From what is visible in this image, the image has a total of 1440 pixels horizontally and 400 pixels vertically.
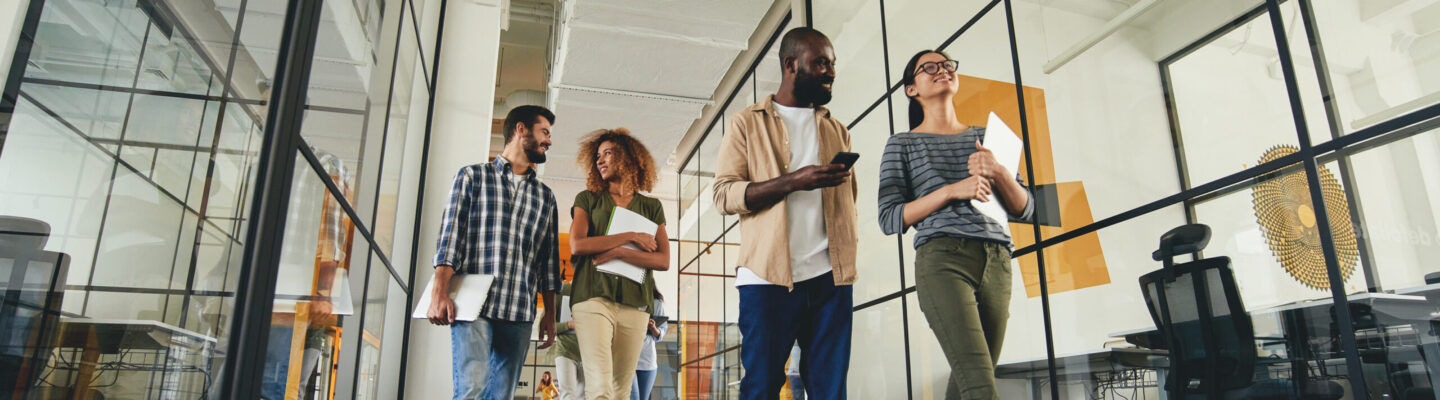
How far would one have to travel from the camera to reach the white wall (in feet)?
11.3

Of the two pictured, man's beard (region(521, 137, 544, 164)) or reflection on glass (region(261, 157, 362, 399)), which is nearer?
reflection on glass (region(261, 157, 362, 399))

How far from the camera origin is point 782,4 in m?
5.57

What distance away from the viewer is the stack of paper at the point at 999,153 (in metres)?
1.76

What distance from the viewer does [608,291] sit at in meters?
2.38

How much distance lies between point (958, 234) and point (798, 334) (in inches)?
17.0

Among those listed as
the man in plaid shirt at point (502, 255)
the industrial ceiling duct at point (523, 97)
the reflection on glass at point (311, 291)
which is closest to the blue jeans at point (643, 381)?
the man in plaid shirt at point (502, 255)

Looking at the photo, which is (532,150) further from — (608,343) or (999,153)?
(999,153)

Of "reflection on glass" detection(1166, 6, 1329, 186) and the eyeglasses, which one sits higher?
the eyeglasses

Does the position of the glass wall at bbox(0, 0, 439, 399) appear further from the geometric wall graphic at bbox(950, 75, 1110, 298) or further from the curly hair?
the geometric wall graphic at bbox(950, 75, 1110, 298)

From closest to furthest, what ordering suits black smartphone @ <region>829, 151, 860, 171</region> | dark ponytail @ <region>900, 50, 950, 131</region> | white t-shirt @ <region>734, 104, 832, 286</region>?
black smartphone @ <region>829, 151, 860, 171</region> → white t-shirt @ <region>734, 104, 832, 286</region> → dark ponytail @ <region>900, 50, 950, 131</region>

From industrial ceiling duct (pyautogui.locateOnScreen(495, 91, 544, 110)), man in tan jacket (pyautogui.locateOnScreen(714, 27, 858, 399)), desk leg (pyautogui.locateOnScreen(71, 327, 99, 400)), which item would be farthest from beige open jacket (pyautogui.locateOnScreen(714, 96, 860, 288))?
industrial ceiling duct (pyautogui.locateOnScreen(495, 91, 544, 110))

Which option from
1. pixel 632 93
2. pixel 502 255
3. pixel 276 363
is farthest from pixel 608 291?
pixel 632 93

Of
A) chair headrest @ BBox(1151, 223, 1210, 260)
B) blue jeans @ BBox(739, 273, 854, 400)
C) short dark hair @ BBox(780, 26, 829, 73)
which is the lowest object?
blue jeans @ BBox(739, 273, 854, 400)

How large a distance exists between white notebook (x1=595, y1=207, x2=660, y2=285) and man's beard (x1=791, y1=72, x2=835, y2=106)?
0.84 metres
